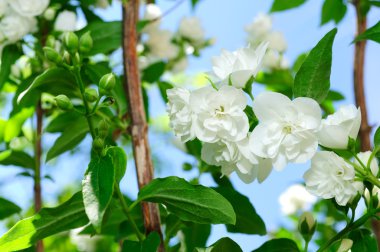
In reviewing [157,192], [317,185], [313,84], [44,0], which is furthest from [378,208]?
[44,0]

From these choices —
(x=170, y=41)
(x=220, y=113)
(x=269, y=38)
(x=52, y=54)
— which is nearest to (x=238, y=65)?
(x=220, y=113)

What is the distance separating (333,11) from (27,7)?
778 mm

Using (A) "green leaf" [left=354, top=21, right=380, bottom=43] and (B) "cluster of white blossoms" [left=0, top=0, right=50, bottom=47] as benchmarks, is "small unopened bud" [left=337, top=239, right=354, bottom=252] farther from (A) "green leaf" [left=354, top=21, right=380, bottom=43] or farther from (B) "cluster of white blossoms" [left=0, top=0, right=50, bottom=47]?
(B) "cluster of white blossoms" [left=0, top=0, right=50, bottom=47]

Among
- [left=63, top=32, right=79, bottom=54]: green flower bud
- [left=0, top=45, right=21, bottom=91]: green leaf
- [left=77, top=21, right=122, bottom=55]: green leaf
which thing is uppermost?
[left=63, top=32, right=79, bottom=54]: green flower bud

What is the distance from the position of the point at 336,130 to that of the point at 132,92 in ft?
1.63

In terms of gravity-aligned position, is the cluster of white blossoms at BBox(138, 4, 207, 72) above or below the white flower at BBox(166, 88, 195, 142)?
below

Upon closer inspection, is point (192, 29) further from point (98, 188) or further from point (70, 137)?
point (98, 188)

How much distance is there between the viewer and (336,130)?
863mm

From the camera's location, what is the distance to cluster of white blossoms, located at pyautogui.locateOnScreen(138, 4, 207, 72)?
66.8 inches

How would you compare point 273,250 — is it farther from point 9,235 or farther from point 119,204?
point 9,235

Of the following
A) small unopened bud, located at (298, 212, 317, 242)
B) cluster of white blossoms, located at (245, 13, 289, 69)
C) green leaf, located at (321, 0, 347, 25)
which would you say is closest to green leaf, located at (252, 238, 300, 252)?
small unopened bud, located at (298, 212, 317, 242)

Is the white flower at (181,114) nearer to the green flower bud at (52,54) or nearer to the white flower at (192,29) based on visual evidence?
the green flower bud at (52,54)

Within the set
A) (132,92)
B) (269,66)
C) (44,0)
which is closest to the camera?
(132,92)

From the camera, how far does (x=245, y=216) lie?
3.87ft
